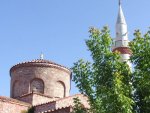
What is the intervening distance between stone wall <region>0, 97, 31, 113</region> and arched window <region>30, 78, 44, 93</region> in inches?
112

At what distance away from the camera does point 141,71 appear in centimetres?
801

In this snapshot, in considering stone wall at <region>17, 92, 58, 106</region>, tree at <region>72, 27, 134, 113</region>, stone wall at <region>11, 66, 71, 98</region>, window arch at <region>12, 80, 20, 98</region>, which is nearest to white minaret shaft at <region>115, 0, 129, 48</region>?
stone wall at <region>11, 66, 71, 98</region>

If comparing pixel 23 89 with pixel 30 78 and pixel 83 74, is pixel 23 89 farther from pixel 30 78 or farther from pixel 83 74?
pixel 83 74

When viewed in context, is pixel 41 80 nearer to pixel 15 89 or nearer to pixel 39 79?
pixel 39 79

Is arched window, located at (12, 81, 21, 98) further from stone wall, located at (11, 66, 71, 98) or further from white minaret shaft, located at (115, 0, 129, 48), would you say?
white minaret shaft, located at (115, 0, 129, 48)

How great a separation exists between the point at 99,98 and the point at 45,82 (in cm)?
1274

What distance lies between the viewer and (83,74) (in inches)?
337

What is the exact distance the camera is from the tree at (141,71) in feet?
25.4

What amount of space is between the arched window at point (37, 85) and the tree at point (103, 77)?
12.1 m

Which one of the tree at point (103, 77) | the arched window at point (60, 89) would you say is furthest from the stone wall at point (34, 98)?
the tree at point (103, 77)

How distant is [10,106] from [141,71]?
33.9 feet

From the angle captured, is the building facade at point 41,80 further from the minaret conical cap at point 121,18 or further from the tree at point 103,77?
the tree at point 103,77

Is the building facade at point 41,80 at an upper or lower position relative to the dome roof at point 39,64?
lower

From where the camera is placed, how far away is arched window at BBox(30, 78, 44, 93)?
2062cm
